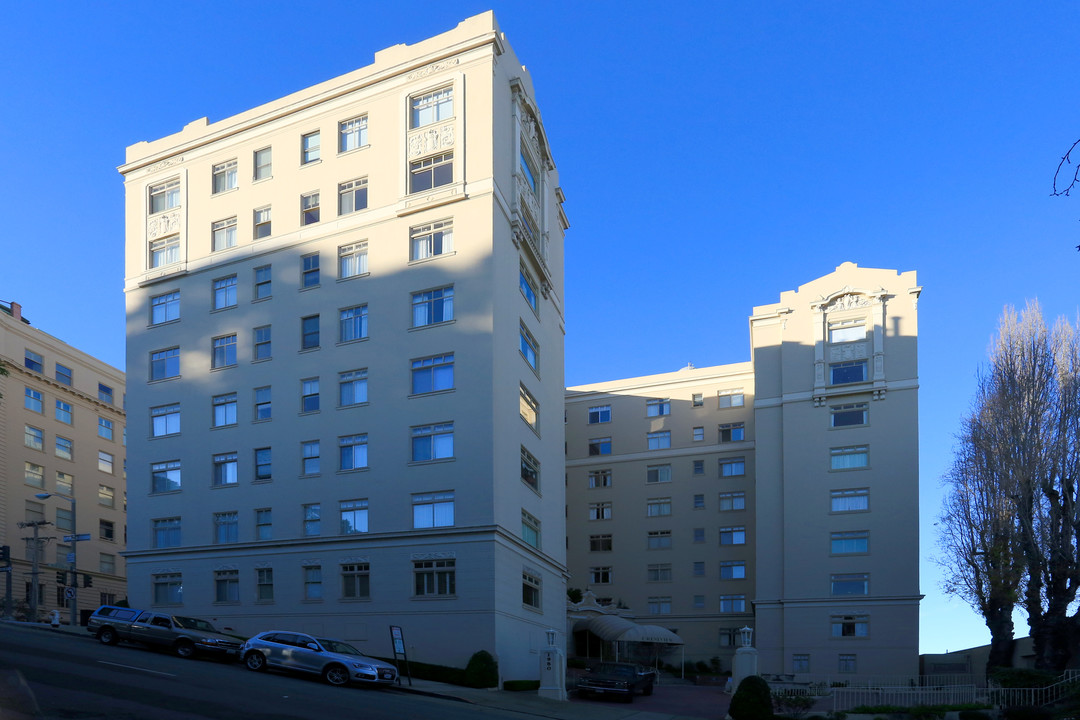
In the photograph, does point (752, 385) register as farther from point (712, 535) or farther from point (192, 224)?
point (192, 224)

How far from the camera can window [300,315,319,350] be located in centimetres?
4422

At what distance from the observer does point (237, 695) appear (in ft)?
74.8

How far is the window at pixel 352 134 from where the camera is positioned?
4531 cm

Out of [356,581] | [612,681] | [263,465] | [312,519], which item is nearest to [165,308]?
[263,465]

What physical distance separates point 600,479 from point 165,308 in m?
36.8

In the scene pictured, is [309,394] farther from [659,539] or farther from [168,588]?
[659,539]

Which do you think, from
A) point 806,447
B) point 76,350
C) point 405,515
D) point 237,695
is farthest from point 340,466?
point 76,350

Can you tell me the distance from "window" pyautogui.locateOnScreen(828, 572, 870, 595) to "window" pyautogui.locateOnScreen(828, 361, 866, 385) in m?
11.9

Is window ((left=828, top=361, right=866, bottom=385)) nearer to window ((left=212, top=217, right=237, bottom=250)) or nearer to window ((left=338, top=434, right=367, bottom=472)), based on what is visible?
window ((left=338, top=434, right=367, bottom=472))

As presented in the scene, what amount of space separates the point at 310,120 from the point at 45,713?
34.1m

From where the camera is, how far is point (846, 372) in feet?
194

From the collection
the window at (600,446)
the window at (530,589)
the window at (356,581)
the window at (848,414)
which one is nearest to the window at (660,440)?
the window at (600,446)

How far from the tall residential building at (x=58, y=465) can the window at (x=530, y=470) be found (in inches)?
1489

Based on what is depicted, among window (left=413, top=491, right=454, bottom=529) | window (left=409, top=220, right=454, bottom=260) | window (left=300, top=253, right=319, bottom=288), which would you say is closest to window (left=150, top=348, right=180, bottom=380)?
window (left=300, top=253, right=319, bottom=288)
